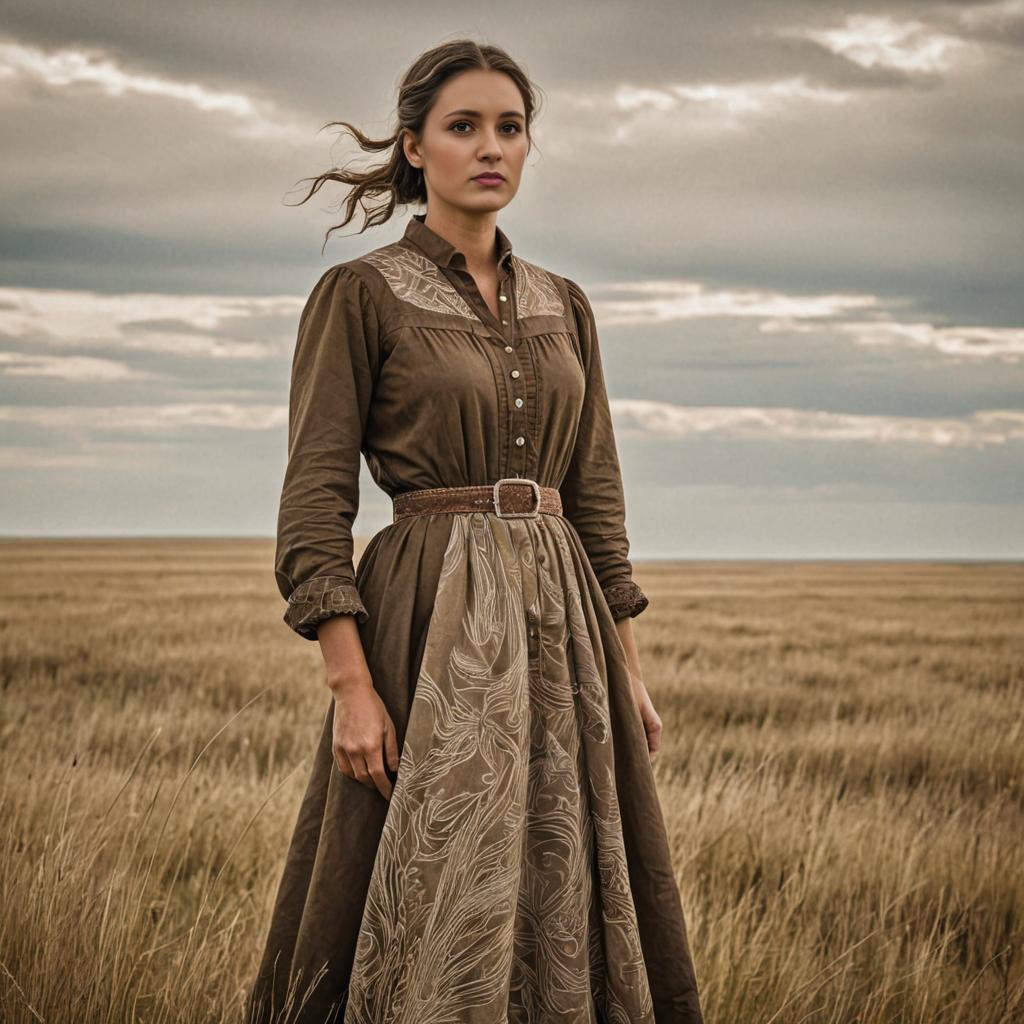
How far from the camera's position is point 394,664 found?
7.36 ft

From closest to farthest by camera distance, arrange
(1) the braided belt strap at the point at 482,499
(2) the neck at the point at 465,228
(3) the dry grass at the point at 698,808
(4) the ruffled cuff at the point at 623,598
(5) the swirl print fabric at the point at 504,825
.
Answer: (5) the swirl print fabric at the point at 504,825 < (1) the braided belt strap at the point at 482,499 < (2) the neck at the point at 465,228 < (4) the ruffled cuff at the point at 623,598 < (3) the dry grass at the point at 698,808

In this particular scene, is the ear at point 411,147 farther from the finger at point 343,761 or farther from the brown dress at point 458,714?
the finger at point 343,761

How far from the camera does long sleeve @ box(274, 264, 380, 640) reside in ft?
7.23

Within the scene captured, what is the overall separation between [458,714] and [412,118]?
126 cm

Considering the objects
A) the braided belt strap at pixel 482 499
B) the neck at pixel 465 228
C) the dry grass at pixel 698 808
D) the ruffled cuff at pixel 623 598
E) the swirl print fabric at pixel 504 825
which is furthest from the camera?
the dry grass at pixel 698 808

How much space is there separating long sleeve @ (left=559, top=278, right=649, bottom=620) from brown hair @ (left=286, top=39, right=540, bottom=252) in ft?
1.41

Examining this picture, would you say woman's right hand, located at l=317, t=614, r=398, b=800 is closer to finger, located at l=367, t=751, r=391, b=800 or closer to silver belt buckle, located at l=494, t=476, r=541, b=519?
finger, located at l=367, t=751, r=391, b=800

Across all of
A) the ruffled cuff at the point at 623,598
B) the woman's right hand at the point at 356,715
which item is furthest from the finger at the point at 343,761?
the ruffled cuff at the point at 623,598

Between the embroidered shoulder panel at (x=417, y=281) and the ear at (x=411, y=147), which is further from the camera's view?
the ear at (x=411, y=147)

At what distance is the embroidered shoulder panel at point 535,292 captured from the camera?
2510 millimetres

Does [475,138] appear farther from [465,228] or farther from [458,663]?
[458,663]

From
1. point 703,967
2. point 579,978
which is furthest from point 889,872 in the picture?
point 579,978

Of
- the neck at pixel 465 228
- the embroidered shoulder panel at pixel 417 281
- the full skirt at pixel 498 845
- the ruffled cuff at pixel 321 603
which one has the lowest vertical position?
the full skirt at pixel 498 845

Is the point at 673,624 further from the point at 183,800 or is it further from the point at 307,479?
the point at 307,479
